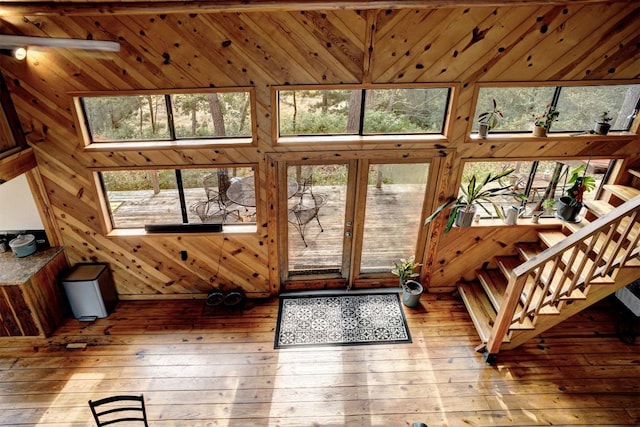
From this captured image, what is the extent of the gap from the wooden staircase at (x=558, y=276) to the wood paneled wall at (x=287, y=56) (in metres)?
1.12

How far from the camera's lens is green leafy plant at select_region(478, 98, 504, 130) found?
4.03 metres

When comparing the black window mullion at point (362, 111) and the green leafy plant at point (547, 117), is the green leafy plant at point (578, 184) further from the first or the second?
the black window mullion at point (362, 111)

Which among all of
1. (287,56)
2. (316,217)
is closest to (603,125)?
(316,217)

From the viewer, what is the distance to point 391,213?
4668 mm

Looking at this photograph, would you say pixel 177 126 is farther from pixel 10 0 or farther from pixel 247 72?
pixel 10 0

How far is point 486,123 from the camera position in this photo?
408 cm

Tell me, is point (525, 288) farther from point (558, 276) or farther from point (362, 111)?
point (362, 111)

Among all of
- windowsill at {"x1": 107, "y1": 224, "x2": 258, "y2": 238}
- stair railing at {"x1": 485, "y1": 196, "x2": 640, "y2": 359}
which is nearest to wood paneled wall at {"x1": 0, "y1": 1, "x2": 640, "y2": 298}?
windowsill at {"x1": 107, "y1": 224, "x2": 258, "y2": 238}

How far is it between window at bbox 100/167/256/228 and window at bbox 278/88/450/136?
85 cm

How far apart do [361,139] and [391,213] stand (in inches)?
44.2

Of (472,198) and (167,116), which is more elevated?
(167,116)

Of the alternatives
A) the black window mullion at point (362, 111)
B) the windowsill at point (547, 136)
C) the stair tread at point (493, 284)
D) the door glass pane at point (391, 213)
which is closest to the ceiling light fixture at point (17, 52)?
the black window mullion at point (362, 111)

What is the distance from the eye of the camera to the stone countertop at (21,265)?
3.92 meters

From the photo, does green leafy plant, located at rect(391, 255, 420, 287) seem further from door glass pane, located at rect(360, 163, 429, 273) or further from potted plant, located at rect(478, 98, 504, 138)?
potted plant, located at rect(478, 98, 504, 138)
